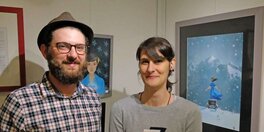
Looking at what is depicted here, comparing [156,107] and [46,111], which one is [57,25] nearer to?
[46,111]

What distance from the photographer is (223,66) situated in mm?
1787

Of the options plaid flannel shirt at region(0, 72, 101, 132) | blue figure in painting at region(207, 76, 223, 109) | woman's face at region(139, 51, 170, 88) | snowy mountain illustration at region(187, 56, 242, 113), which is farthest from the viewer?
blue figure in painting at region(207, 76, 223, 109)

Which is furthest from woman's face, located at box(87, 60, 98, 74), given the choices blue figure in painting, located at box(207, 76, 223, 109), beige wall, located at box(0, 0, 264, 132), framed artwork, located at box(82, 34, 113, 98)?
blue figure in painting, located at box(207, 76, 223, 109)

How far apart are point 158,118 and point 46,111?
23.8 inches

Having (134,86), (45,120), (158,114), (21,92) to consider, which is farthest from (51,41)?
(134,86)

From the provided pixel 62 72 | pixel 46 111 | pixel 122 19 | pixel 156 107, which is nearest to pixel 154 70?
pixel 156 107

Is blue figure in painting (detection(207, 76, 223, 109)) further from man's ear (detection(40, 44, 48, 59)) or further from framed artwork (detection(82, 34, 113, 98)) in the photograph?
man's ear (detection(40, 44, 48, 59))

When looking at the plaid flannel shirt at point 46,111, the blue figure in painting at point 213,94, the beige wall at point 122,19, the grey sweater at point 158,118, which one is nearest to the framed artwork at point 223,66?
the blue figure in painting at point 213,94

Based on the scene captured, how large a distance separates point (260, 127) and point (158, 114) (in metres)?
0.68

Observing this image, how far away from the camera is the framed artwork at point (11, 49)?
63.2 inches

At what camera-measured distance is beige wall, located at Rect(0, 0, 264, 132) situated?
68.0 inches

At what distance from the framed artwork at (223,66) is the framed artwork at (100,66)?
595mm

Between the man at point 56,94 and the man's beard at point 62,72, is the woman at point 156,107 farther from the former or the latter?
the man's beard at point 62,72

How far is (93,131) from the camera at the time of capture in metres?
1.44
